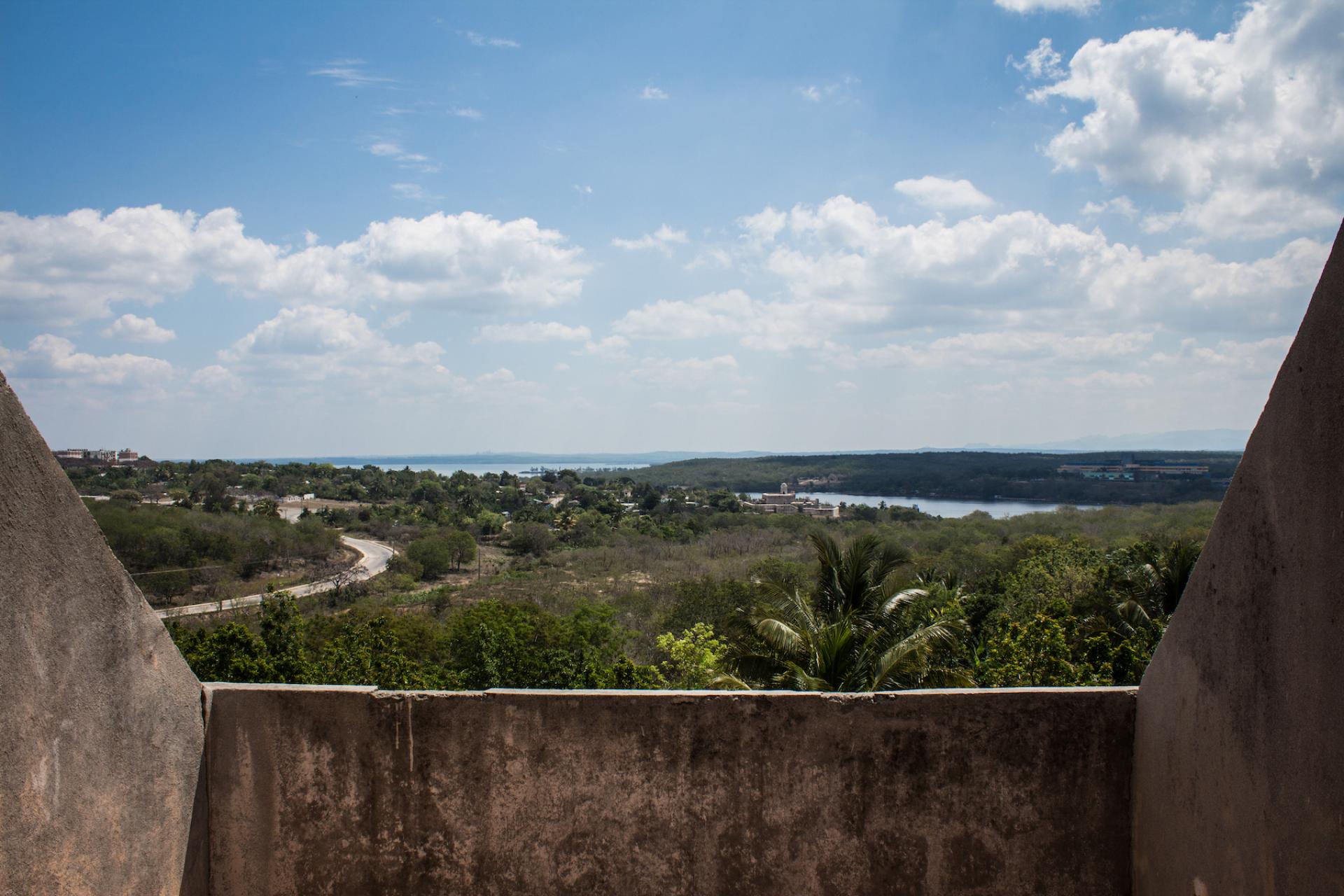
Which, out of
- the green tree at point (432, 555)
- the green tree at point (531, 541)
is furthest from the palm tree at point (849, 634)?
the green tree at point (531, 541)

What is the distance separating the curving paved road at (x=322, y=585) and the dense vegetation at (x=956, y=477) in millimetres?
45391

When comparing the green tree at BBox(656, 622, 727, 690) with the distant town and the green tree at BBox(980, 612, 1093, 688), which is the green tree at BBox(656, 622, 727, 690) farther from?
the distant town

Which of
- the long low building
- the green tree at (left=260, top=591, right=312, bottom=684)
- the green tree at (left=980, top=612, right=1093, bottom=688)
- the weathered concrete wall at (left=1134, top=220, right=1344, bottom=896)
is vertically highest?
the weathered concrete wall at (left=1134, top=220, right=1344, bottom=896)

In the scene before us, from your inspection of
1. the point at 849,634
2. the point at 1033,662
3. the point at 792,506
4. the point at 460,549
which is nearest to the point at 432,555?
the point at 460,549

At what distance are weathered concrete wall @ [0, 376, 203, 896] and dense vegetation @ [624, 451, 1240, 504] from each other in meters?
48.2

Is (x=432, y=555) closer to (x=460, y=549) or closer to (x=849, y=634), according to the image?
(x=460, y=549)

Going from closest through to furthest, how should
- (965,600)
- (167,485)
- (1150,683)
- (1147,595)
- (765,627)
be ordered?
(1150,683) → (765,627) → (1147,595) → (965,600) → (167,485)

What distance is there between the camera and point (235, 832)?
3.03 metres

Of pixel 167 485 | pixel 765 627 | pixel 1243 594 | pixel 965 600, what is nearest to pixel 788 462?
pixel 167 485

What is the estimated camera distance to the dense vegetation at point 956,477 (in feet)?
221

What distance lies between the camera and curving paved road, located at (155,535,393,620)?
3375 cm

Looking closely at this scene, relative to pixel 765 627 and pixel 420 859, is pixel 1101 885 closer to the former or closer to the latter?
Answer: pixel 420 859

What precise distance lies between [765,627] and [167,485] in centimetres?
6854

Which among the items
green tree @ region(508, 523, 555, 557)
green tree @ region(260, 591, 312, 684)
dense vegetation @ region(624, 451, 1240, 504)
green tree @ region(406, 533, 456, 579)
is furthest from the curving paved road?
dense vegetation @ region(624, 451, 1240, 504)
